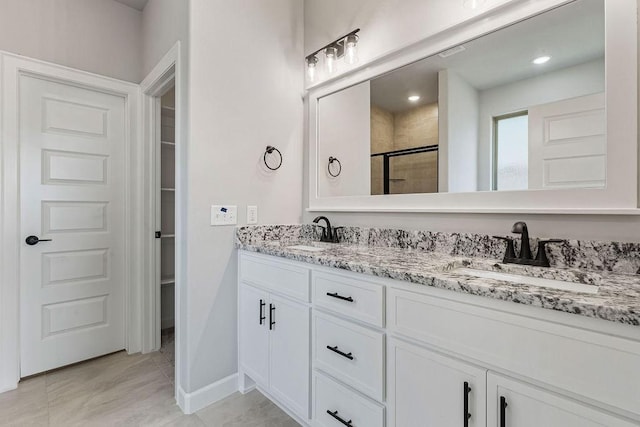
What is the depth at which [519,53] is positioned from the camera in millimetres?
1354

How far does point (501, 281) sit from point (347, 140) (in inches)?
55.0

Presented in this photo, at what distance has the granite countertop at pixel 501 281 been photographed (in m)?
0.73

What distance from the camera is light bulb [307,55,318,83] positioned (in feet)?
7.11

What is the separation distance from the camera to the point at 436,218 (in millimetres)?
1603

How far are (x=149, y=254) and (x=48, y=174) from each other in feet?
2.77

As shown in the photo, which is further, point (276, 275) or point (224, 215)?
point (224, 215)

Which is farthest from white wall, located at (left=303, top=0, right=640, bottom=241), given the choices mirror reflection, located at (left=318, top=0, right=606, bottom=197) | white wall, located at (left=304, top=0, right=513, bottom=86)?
mirror reflection, located at (left=318, top=0, right=606, bottom=197)

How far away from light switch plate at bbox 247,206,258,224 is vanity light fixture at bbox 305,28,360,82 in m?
0.99

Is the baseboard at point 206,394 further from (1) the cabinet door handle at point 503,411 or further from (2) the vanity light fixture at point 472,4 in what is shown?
(2) the vanity light fixture at point 472,4

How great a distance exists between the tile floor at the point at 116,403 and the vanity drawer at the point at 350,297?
2.70 feet

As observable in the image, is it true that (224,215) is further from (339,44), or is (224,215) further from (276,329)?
(339,44)

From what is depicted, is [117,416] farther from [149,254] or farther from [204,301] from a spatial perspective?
[149,254]

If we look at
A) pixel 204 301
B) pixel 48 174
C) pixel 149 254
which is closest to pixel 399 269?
pixel 204 301

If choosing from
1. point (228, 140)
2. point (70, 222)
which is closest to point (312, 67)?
point (228, 140)
